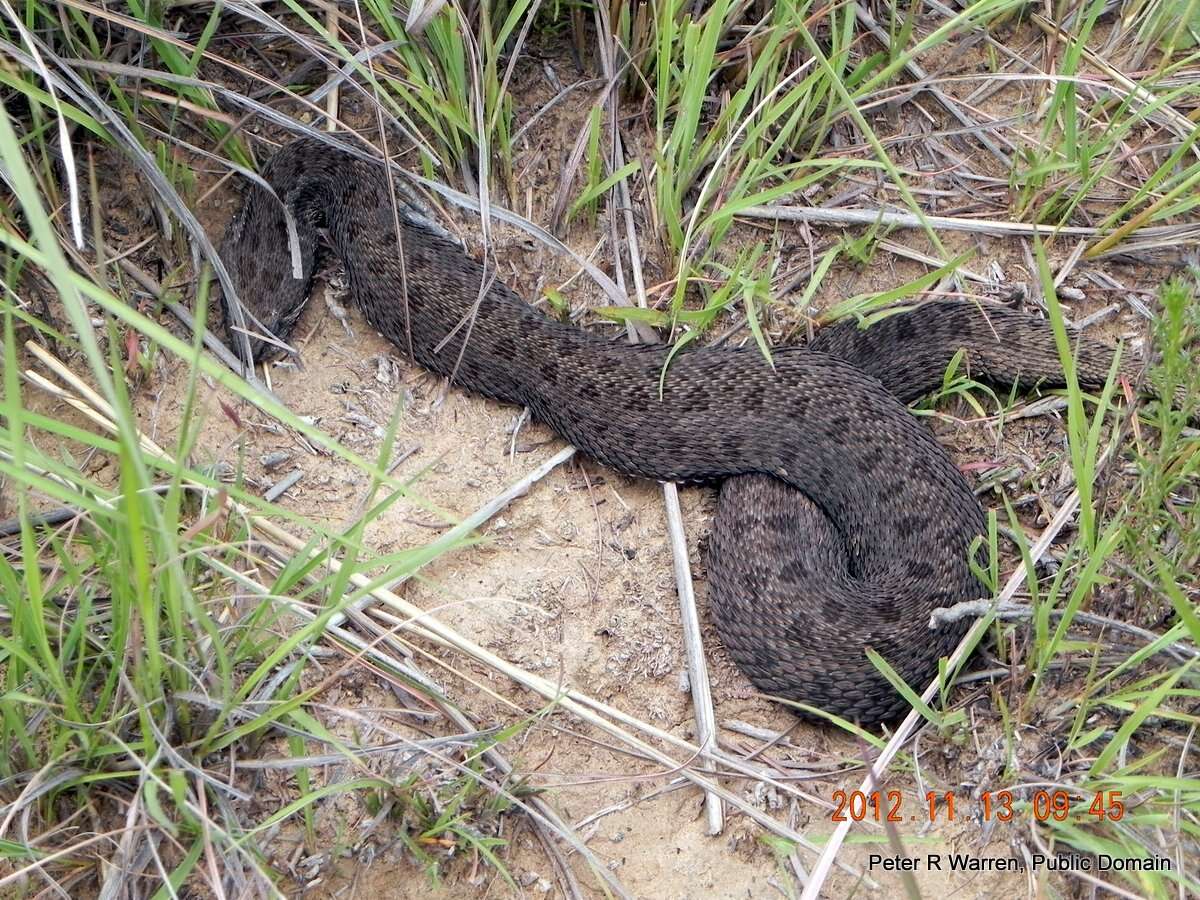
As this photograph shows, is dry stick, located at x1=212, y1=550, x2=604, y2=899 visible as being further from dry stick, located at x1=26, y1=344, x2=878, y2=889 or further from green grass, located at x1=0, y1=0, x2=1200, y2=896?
dry stick, located at x1=26, y1=344, x2=878, y2=889

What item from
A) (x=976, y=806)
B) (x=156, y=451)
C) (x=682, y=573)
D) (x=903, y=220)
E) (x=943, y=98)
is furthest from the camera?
(x=943, y=98)

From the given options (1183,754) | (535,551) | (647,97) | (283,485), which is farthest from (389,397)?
(1183,754)

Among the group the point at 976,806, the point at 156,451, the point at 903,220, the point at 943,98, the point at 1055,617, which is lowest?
the point at 976,806

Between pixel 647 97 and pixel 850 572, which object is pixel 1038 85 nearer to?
pixel 647 97

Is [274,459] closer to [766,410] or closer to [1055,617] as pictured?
[766,410]

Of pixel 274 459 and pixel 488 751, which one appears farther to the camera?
pixel 274 459

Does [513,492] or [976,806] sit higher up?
[513,492]

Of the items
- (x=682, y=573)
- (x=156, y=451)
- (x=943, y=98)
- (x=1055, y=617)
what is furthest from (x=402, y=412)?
(x=943, y=98)
